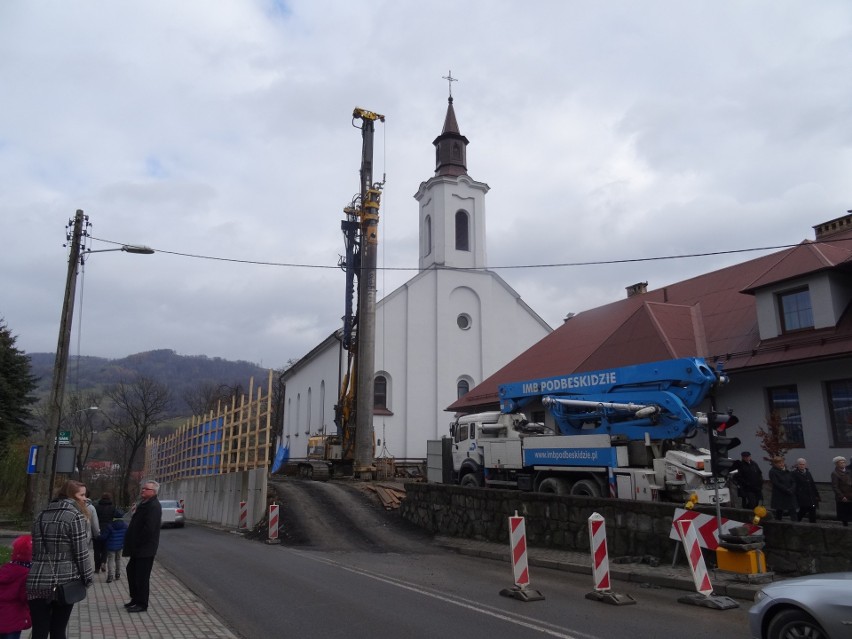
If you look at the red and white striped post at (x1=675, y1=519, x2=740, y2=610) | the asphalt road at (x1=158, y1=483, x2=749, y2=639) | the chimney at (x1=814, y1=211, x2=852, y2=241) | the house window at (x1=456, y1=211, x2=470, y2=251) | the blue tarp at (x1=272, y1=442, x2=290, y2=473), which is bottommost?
the asphalt road at (x1=158, y1=483, x2=749, y2=639)

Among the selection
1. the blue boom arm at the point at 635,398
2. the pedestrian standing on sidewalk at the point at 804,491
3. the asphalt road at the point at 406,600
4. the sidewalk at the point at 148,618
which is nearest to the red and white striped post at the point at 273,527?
the asphalt road at the point at 406,600

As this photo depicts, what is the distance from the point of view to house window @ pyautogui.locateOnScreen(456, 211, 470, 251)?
4184cm

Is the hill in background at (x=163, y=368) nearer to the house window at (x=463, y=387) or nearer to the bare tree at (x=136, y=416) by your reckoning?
the bare tree at (x=136, y=416)

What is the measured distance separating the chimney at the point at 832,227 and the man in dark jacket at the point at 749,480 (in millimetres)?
11396

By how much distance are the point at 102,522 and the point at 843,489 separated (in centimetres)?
1304

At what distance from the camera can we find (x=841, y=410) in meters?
16.7

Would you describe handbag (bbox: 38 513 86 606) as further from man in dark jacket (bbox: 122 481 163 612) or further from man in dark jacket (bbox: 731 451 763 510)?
man in dark jacket (bbox: 731 451 763 510)

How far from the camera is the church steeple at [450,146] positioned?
4309 cm

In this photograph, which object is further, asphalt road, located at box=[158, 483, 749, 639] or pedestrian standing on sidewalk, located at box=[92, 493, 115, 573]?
pedestrian standing on sidewalk, located at box=[92, 493, 115, 573]

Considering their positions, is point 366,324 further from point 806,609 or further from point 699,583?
point 806,609

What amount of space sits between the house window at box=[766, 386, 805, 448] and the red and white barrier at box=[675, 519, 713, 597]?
9378 mm

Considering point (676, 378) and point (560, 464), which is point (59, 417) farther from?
point (676, 378)

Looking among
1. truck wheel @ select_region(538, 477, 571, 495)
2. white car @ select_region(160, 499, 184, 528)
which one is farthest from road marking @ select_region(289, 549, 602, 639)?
white car @ select_region(160, 499, 184, 528)

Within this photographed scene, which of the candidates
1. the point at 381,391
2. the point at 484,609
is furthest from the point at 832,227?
the point at 381,391
